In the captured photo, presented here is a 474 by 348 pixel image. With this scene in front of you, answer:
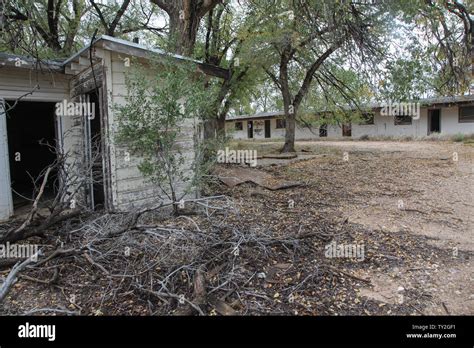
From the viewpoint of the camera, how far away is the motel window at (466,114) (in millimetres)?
18297

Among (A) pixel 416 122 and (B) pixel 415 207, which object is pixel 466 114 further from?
(B) pixel 415 207

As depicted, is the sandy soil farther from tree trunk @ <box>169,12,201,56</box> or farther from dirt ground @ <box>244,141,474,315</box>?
tree trunk @ <box>169,12,201,56</box>

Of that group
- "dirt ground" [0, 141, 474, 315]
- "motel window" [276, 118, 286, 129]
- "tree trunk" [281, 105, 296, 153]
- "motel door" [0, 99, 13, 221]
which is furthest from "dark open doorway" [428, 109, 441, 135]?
"motel door" [0, 99, 13, 221]

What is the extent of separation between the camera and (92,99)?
608 centimetres

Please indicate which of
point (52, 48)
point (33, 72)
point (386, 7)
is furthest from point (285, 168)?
point (52, 48)

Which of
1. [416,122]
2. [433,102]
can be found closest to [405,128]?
[416,122]

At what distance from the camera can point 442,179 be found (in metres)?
7.42

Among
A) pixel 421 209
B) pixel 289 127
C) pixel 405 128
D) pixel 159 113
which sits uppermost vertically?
pixel 405 128

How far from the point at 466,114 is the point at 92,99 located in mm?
20882

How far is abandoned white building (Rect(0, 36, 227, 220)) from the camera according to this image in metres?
4.88

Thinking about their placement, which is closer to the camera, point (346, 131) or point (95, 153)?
point (95, 153)

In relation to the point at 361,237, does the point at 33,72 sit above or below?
above

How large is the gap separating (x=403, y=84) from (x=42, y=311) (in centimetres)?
627
